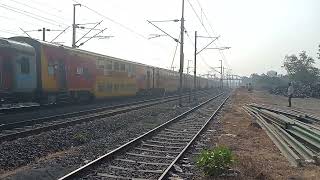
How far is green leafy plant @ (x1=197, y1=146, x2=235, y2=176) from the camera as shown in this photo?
8.34 meters

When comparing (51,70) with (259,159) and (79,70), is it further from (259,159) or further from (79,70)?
(259,159)

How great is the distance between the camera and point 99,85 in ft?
93.9

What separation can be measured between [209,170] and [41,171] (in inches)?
133

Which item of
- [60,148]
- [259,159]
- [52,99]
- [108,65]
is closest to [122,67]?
Result: [108,65]

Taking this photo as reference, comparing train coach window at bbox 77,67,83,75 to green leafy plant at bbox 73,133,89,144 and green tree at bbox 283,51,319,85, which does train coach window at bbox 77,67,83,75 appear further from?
green tree at bbox 283,51,319,85

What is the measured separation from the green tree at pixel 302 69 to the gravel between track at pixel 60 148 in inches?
3704

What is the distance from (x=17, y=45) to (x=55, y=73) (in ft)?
11.5

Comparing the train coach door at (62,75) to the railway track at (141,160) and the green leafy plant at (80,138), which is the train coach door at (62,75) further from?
the green leafy plant at (80,138)

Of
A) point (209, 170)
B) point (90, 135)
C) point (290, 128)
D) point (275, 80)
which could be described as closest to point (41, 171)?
point (209, 170)

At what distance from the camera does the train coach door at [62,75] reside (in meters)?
22.5

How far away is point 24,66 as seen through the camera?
63.2 feet

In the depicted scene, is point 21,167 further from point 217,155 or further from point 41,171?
point 217,155

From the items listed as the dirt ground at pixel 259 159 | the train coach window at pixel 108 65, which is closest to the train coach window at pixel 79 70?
the train coach window at pixel 108 65

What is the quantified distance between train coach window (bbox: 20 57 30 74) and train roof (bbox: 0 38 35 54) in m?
0.41
